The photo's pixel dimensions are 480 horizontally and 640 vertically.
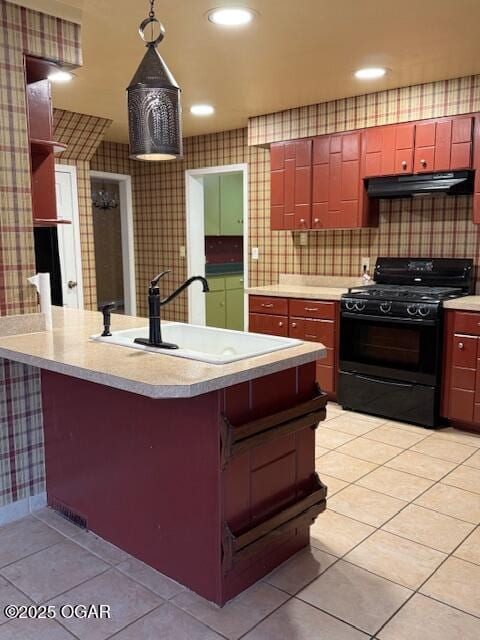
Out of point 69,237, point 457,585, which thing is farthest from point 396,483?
point 69,237

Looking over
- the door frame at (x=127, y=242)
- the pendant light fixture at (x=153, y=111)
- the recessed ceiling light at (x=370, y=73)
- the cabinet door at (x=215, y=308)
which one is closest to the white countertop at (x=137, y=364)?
the pendant light fixture at (x=153, y=111)

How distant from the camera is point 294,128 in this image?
180 inches

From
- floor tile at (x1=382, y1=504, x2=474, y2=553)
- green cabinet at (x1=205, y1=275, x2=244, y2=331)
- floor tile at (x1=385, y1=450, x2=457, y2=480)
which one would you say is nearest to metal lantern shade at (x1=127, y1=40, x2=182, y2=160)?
floor tile at (x1=382, y1=504, x2=474, y2=553)

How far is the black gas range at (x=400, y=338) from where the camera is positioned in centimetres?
370

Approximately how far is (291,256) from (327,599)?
11.2ft

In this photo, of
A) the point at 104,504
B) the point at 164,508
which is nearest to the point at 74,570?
the point at 104,504

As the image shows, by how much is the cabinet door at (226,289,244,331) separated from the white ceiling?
2634 mm

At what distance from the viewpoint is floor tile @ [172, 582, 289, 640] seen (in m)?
1.87

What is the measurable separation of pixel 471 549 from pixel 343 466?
3.11ft

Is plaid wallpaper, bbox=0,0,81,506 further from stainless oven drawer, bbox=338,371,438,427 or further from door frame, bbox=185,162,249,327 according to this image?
door frame, bbox=185,162,249,327

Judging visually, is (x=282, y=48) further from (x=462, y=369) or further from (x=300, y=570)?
(x=300, y=570)

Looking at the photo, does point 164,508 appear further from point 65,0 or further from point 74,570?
point 65,0

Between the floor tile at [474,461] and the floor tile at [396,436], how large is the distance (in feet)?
1.19

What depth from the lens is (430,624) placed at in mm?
1883
